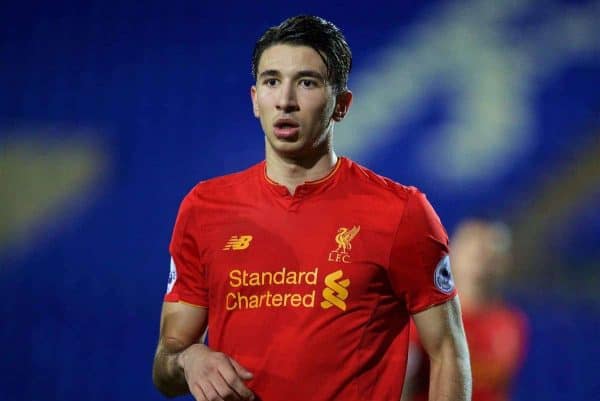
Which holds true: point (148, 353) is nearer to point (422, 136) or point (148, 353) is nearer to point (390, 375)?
point (422, 136)

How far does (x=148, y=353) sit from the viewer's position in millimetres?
3199

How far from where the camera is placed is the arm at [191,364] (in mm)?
1507

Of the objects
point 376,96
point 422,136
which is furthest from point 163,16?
point 422,136

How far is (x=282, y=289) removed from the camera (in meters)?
1.72

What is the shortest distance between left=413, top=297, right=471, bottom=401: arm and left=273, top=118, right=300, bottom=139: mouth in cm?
41

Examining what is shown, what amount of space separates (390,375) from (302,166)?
0.44m

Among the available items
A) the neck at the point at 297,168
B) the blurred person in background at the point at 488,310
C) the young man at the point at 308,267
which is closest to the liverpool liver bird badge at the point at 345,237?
the young man at the point at 308,267

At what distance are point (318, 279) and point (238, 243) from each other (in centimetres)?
19

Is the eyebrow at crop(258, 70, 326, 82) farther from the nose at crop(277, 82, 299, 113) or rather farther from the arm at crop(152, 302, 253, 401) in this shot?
the arm at crop(152, 302, 253, 401)

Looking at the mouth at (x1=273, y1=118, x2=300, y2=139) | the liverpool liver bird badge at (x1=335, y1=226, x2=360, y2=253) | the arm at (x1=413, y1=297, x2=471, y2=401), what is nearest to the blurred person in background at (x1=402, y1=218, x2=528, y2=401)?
the arm at (x1=413, y1=297, x2=471, y2=401)

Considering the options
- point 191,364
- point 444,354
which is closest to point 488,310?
point 444,354

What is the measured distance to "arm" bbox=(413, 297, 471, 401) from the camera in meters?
1.72

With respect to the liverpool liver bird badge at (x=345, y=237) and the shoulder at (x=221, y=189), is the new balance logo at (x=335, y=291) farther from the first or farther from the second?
the shoulder at (x=221, y=189)

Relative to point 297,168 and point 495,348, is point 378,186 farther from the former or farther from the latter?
point 495,348
